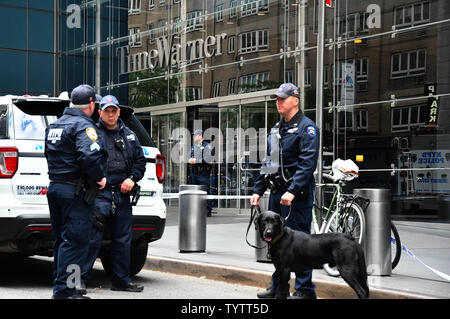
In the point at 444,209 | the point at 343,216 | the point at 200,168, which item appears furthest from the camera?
the point at 200,168

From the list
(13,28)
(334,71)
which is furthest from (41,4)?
(334,71)

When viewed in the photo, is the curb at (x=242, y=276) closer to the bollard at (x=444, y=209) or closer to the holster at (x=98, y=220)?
the holster at (x=98, y=220)

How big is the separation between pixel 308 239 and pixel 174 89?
16337 mm

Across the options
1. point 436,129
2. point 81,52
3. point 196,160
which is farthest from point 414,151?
point 81,52

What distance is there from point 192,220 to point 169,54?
13.0 meters

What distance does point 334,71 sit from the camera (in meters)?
16.5

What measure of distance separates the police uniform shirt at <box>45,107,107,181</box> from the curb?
234 cm

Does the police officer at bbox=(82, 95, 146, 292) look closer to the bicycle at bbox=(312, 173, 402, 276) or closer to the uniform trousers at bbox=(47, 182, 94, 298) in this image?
the uniform trousers at bbox=(47, 182, 94, 298)

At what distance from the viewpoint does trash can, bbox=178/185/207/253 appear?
9852 mm

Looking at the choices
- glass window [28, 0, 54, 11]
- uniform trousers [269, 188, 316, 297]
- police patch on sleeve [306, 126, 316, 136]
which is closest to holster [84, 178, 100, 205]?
uniform trousers [269, 188, 316, 297]

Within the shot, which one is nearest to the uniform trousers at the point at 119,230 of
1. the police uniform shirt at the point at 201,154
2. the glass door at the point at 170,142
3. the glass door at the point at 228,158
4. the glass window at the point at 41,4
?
the police uniform shirt at the point at 201,154

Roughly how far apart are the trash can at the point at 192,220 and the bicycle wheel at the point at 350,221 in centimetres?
229

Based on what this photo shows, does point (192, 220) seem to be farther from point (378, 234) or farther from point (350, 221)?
point (378, 234)

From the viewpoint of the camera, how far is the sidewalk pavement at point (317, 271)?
22.4 feet
